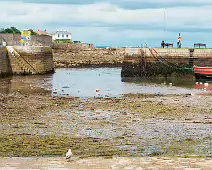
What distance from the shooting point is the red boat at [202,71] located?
34.7 metres

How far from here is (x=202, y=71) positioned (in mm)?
34969

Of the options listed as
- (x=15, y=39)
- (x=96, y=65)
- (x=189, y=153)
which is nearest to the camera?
(x=189, y=153)

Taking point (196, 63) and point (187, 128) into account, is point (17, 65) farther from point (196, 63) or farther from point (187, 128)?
point (187, 128)

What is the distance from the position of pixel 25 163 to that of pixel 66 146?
80.5 inches

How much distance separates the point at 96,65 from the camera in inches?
2386

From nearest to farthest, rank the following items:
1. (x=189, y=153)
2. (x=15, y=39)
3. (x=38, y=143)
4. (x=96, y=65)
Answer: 1. (x=189, y=153)
2. (x=38, y=143)
3. (x=15, y=39)
4. (x=96, y=65)

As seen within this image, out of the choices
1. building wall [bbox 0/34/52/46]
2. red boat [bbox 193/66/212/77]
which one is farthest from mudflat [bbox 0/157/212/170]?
building wall [bbox 0/34/52/46]

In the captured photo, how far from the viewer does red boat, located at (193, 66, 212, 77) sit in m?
34.7

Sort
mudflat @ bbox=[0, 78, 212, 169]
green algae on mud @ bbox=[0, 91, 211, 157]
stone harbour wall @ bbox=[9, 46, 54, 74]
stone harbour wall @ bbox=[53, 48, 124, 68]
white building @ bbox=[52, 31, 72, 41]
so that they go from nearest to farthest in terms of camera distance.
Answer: mudflat @ bbox=[0, 78, 212, 169] < green algae on mud @ bbox=[0, 91, 211, 157] < stone harbour wall @ bbox=[9, 46, 54, 74] < stone harbour wall @ bbox=[53, 48, 124, 68] < white building @ bbox=[52, 31, 72, 41]

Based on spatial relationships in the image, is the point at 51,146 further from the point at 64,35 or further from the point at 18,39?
the point at 64,35

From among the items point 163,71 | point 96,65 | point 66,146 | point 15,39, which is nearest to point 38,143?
point 66,146

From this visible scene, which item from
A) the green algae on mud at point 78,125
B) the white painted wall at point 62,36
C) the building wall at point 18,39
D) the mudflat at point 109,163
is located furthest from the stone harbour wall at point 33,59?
the white painted wall at point 62,36

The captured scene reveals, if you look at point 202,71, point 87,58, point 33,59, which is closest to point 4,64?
point 33,59

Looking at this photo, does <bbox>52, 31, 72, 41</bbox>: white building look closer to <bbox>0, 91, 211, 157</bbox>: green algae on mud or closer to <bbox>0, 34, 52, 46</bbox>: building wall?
<bbox>0, 34, 52, 46</bbox>: building wall
